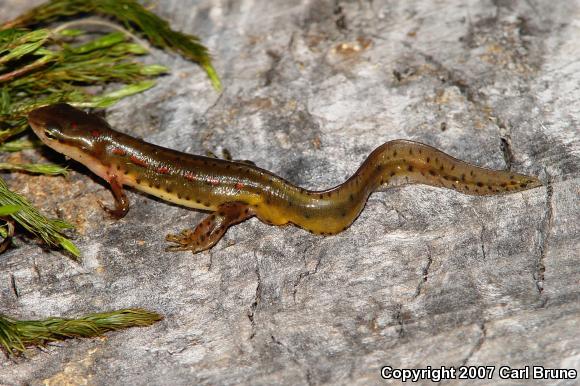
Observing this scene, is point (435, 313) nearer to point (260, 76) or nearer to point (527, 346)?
point (527, 346)

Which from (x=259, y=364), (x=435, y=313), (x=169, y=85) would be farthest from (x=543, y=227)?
(x=169, y=85)

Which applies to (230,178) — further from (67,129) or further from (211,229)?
(67,129)

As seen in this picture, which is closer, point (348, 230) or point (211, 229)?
point (348, 230)

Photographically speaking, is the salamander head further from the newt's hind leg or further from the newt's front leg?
the newt's hind leg

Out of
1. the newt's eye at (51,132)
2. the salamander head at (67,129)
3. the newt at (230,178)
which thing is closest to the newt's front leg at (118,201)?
the newt at (230,178)

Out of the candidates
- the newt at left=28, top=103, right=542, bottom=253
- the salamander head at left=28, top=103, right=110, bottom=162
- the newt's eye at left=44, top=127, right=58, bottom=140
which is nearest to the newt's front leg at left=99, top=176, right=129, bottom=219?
the newt at left=28, top=103, right=542, bottom=253

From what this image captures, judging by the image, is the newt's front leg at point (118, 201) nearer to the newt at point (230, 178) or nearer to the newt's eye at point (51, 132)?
the newt at point (230, 178)

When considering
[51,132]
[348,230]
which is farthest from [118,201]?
[348,230]
